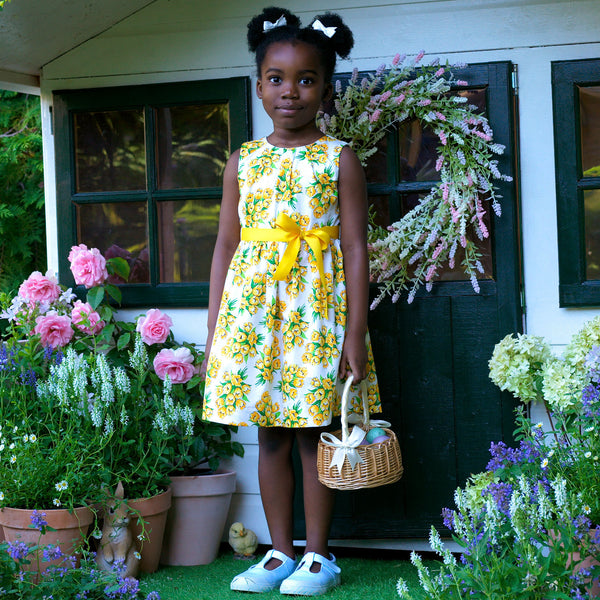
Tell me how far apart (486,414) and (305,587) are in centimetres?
107

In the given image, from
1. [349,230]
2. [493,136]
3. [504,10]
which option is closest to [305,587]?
[349,230]

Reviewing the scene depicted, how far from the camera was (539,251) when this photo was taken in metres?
3.67

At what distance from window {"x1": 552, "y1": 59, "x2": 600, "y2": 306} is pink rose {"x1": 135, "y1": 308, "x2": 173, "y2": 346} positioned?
1.64 m

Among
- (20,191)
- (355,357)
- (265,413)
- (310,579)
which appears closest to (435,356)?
(355,357)

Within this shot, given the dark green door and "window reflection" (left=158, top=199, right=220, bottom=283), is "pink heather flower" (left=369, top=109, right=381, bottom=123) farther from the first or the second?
"window reflection" (left=158, top=199, right=220, bottom=283)

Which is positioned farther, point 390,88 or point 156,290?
point 156,290

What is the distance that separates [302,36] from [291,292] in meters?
0.91

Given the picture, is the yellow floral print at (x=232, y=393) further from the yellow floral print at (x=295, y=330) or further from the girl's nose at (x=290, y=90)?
the girl's nose at (x=290, y=90)

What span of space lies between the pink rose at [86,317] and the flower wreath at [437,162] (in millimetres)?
1187

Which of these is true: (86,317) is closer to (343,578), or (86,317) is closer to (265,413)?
(265,413)

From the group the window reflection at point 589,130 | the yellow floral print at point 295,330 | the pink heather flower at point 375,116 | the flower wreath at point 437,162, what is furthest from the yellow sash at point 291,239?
the window reflection at point 589,130

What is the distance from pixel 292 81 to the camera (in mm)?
3133

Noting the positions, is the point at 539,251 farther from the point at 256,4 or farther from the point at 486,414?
the point at 256,4

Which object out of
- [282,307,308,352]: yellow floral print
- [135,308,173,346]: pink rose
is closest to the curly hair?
[282,307,308,352]: yellow floral print
